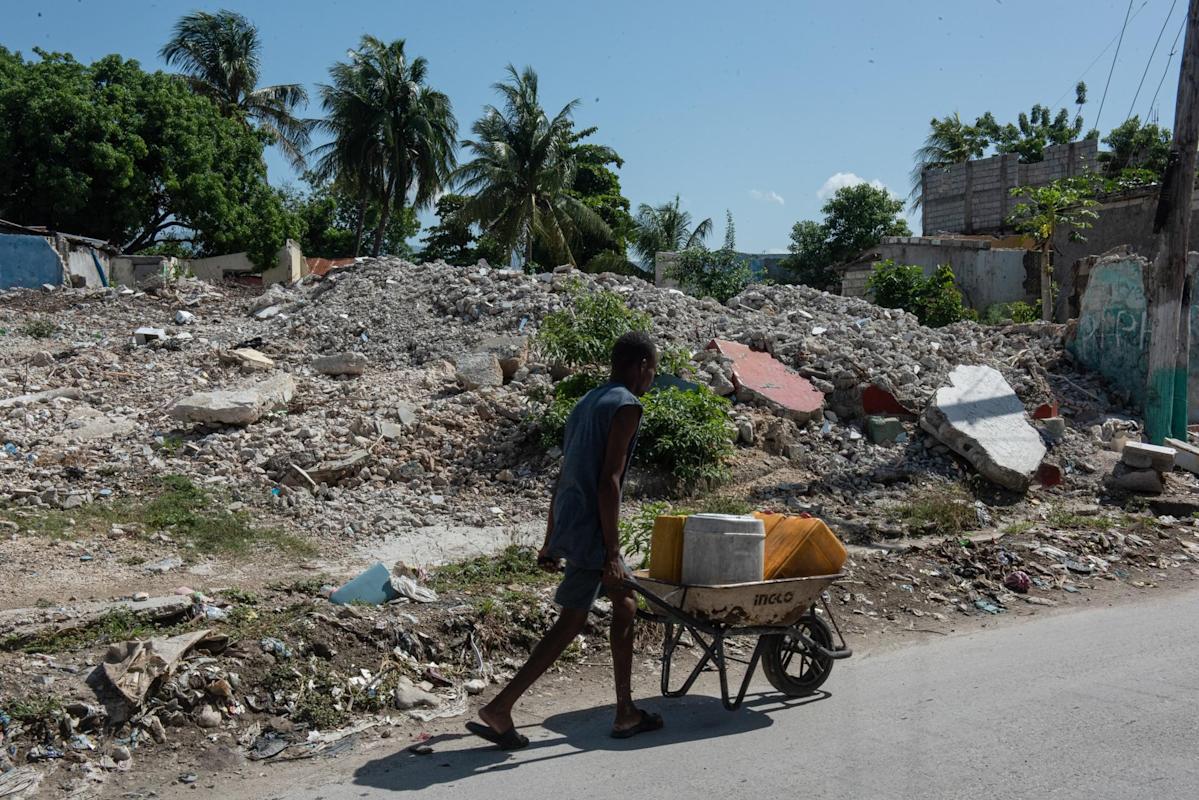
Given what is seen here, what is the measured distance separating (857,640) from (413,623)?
99.0 inches

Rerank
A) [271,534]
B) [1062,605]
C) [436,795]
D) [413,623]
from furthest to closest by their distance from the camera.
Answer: [271,534]
[1062,605]
[413,623]
[436,795]

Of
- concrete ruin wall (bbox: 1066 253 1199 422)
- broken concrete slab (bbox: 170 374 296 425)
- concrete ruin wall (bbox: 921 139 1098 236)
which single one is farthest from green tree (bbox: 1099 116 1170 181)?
broken concrete slab (bbox: 170 374 296 425)

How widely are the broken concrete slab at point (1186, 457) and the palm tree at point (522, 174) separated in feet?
76.3

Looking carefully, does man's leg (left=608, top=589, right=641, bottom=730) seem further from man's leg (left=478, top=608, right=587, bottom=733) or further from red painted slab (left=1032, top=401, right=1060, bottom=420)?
red painted slab (left=1032, top=401, right=1060, bottom=420)

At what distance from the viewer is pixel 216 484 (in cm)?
880

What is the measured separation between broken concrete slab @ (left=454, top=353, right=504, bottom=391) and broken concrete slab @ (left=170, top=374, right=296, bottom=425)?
207 centimetres

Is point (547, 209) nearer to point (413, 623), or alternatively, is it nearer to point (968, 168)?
A: point (968, 168)

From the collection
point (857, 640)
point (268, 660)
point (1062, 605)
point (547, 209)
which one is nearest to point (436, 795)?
point (268, 660)

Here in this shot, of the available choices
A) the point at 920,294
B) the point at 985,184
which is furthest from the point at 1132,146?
the point at 920,294

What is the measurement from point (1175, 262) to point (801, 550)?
8369mm

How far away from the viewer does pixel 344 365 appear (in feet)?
39.8

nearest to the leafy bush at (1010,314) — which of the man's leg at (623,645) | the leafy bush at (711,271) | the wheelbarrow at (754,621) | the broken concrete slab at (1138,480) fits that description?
the leafy bush at (711,271)

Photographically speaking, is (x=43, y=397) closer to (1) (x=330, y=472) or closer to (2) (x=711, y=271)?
(1) (x=330, y=472)

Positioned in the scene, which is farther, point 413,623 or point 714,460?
point 714,460
